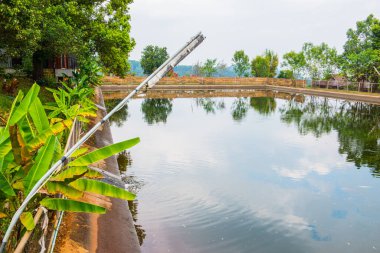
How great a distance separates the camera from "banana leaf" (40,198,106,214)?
158 inches

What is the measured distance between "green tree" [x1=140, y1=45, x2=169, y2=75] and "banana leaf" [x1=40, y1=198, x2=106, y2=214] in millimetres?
72245

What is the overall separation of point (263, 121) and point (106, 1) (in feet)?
49.0

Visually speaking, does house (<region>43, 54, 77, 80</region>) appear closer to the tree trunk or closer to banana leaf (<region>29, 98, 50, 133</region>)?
the tree trunk

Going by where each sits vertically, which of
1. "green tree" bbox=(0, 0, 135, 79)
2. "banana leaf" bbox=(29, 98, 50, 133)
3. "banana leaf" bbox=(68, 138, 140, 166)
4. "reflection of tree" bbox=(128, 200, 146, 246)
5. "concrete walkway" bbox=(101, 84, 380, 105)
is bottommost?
"reflection of tree" bbox=(128, 200, 146, 246)

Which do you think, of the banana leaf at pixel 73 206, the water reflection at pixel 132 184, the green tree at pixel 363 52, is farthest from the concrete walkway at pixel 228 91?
the banana leaf at pixel 73 206

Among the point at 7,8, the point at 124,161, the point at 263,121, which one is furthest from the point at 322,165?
the point at 7,8

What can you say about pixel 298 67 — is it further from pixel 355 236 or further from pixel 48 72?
pixel 355 236

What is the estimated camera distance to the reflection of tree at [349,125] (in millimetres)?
17028

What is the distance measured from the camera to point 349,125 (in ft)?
83.2

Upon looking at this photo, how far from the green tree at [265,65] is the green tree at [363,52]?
71.6 ft

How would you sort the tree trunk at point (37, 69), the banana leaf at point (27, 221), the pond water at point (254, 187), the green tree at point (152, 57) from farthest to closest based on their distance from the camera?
the green tree at point (152, 57)
the tree trunk at point (37, 69)
the pond water at point (254, 187)
the banana leaf at point (27, 221)

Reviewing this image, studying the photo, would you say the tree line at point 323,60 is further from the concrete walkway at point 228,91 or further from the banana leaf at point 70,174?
the banana leaf at point 70,174

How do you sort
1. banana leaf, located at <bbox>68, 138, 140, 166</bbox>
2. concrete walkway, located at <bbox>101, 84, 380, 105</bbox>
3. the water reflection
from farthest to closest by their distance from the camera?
concrete walkway, located at <bbox>101, 84, 380, 105</bbox> → the water reflection → banana leaf, located at <bbox>68, 138, 140, 166</bbox>

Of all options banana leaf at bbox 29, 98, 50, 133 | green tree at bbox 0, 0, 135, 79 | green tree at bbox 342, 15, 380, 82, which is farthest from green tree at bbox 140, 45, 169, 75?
banana leaf at bbox 29, 98, 50, 133
